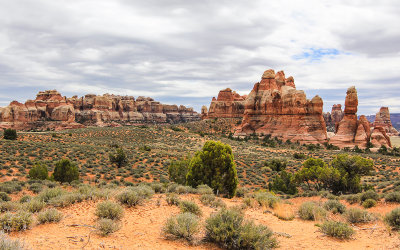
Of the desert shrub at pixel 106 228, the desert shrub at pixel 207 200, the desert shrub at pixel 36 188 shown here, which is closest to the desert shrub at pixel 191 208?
the desert shrub at pixel 207 200

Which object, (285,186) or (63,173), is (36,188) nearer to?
(63,173)

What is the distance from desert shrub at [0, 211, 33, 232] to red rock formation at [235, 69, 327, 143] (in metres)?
57.8

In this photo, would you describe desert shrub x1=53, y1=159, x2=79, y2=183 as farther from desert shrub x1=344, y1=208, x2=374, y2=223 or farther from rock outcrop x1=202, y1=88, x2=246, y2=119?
rock outcrop x1=202, y1=88, x2=246, y2=119

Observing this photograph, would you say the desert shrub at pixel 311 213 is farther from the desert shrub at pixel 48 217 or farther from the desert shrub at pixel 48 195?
the desert shrub at pixel 48 195

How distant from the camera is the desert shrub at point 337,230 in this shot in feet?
23.0

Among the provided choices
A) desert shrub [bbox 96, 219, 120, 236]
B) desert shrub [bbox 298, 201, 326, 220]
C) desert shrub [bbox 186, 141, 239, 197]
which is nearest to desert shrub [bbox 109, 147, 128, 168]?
desert shrub [bbox 186, 141, 239, 197]

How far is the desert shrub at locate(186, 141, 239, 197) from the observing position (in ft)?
48.4

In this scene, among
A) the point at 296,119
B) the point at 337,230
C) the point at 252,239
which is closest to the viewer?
the point at 252,239

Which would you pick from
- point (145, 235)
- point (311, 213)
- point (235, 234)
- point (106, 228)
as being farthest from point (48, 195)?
point (311, 213)

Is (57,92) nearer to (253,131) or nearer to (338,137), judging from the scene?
(253,131)

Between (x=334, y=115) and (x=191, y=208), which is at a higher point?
(x=334, y=115)

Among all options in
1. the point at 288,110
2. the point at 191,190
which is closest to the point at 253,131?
the point at 288,110

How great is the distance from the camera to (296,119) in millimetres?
59844

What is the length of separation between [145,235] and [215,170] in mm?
9073
